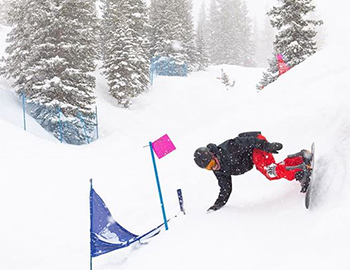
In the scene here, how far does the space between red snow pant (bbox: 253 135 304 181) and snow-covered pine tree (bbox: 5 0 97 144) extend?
465 inches

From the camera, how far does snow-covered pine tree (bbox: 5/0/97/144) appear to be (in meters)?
15.6

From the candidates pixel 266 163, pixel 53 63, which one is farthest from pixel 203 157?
pixel 53 63

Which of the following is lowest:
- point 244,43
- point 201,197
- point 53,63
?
point 201,197

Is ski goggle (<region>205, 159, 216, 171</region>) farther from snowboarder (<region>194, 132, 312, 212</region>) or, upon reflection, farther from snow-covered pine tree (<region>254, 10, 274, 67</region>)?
snow-covered pine tree (<region>254, 10, 274, 67</region>)

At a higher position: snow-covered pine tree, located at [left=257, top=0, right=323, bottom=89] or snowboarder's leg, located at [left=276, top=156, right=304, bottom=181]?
snow-covered pine tree, located at [left=257, top=0, right=323, bottom=89]

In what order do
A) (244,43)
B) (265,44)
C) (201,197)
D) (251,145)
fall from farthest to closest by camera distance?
(265,44) < (244,43) < (201,197) < (251,145)

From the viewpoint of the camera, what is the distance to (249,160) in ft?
17.9

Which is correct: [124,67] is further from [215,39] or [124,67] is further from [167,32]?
[215,39]

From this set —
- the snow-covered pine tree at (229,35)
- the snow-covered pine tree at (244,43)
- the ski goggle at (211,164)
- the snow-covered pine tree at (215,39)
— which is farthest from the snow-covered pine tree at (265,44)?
the ski goggle at (211,164)

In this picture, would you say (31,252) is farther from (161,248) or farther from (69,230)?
(161,248)

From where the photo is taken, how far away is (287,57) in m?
17.7

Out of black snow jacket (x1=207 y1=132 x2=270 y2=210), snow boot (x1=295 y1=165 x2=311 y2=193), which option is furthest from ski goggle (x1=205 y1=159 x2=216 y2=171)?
snow boot (x1=295 y1=165 x2=311 y2=193)

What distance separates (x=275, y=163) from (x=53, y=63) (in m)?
12.9

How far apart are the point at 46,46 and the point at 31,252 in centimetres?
1135
